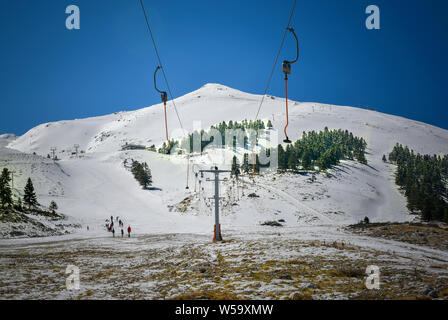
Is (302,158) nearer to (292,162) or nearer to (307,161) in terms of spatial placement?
(307,161)

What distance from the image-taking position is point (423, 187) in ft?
269

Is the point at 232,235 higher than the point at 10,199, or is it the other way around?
the point at 10,199

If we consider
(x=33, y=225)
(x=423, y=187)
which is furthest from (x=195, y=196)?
(x=423, y=187)

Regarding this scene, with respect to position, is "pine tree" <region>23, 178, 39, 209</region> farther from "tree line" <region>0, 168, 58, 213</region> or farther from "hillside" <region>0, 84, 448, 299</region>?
"hillside" <region>0, 84, 448, 299</region>

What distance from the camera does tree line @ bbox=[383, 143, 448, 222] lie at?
54.2 metres

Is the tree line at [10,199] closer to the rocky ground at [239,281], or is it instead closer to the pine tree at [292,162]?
the rocky ground at [239,281]

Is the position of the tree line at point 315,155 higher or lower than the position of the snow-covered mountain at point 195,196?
higher

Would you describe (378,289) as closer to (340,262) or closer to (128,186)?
(340,262)

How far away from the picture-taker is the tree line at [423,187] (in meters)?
54.2

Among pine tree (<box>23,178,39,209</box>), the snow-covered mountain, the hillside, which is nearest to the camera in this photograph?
the hillside

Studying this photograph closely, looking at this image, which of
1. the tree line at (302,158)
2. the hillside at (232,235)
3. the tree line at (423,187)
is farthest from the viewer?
the tree line at (302,158)

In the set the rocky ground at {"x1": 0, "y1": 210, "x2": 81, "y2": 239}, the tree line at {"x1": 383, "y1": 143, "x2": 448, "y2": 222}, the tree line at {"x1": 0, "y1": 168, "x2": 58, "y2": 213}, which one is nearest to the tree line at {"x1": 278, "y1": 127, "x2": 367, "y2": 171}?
the tree line at {"x1": 383, "y1": 143, "x2": 448, "y2": 222}

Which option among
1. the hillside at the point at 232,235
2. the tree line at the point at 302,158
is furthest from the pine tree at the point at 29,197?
the tree line at the point at 302,158
